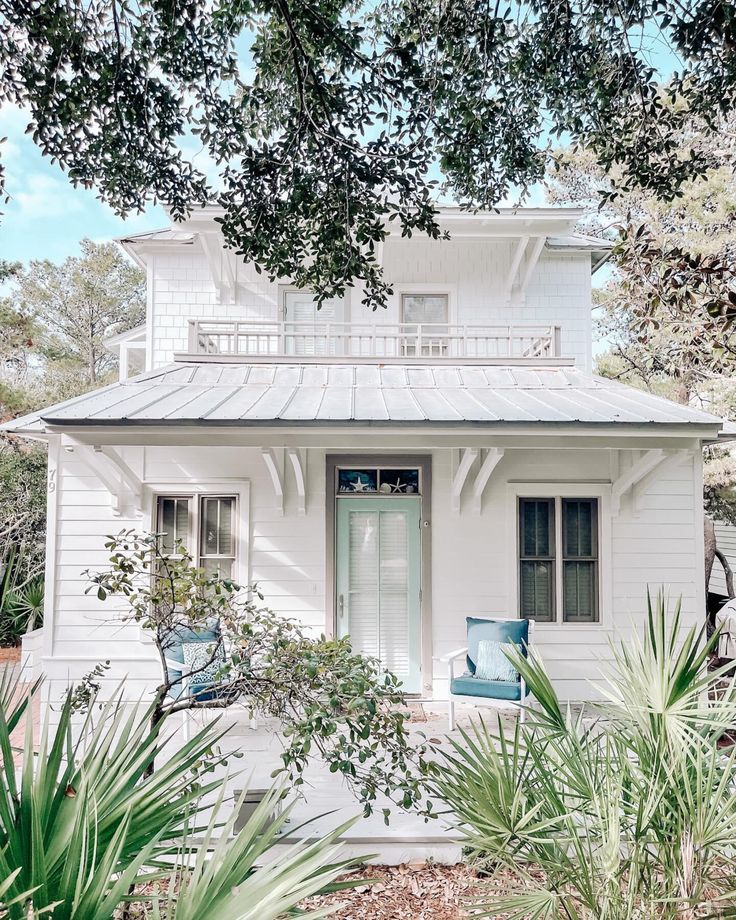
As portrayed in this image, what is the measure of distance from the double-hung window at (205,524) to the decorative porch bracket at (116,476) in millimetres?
280

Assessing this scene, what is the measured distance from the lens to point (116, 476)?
6.89 m

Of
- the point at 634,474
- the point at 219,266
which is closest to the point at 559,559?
the point at 634,474

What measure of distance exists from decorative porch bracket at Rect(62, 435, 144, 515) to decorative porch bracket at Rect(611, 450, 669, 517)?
5.26 m

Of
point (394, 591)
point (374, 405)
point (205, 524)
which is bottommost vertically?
point (394, 591)

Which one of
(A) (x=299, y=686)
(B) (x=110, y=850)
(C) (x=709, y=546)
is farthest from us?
(C) (x=709, y=546)

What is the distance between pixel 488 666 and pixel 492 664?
45 mm

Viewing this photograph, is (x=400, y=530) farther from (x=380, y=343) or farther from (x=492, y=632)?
(x=380, y=343)

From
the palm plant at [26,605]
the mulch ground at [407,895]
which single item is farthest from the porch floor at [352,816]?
the palm plant at [26,605]

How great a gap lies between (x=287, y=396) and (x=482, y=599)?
3104 millimetres

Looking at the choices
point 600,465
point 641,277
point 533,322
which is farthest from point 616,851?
point 533,322

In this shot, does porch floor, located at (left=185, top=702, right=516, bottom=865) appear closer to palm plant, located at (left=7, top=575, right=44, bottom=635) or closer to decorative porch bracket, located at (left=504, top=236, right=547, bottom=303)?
palm plant, located at (left=7, top=575, right=44, bottom=635)

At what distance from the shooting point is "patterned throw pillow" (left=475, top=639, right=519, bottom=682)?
619cm

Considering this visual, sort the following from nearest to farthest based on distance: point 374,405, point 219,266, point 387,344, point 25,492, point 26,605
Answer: point 374,405 → point 219,266 → point 387,344 → point 26,605 → point 25,492

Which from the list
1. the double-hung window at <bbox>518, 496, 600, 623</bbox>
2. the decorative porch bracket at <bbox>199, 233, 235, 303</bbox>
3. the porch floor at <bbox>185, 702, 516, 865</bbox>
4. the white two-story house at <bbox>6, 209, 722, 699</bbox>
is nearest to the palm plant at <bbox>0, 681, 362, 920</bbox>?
the porch floor at <bbox>185, 702, 516, 865</bbox>
